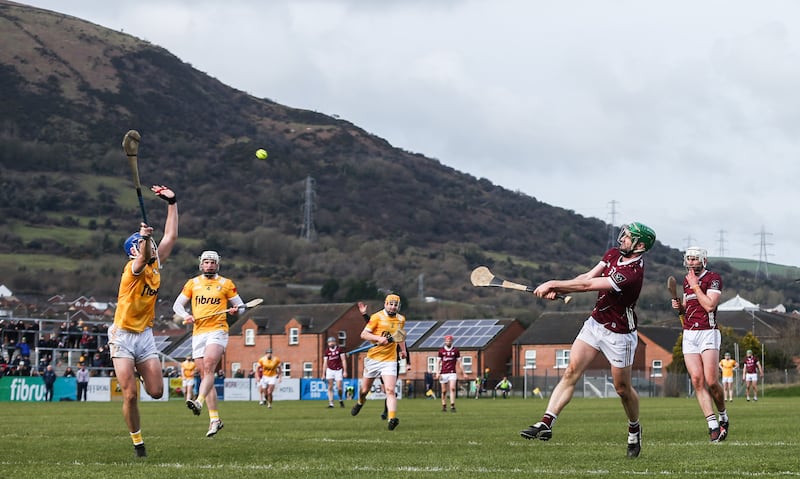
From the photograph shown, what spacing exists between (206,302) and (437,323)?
289 ft

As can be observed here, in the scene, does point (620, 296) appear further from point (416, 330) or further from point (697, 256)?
point (416, 330)

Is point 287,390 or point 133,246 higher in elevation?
point 133,246

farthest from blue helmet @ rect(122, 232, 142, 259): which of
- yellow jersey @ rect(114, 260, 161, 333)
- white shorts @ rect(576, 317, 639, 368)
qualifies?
white shorts @ rect(576, 317, 639, 368)

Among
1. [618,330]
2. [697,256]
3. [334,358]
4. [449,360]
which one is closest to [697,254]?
[697,256]

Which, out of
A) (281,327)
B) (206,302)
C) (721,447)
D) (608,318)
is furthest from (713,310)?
(281,327)

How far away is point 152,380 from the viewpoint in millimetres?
13758

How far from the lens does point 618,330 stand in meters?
13.1

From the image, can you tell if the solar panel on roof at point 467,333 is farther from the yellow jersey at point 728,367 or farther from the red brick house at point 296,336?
the yellow jersey at point 728,367

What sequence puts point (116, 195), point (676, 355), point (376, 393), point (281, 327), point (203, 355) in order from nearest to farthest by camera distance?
point (203, 355), point (376, 393), point (676, 355), point (281, 327), point (116, 195)

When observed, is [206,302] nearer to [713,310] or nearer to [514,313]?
[713,310]

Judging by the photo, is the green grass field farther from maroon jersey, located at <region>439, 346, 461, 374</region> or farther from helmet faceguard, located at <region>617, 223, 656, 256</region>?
maroon jersey, located at <region>439, 346, 461, 374</region>

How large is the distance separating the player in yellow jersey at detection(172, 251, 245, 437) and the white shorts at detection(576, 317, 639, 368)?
6913mm

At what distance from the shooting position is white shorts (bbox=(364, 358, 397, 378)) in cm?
2242

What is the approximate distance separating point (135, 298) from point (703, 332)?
8.37 m
